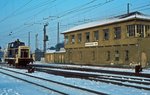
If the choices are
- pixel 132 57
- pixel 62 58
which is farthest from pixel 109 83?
pixel 62 58

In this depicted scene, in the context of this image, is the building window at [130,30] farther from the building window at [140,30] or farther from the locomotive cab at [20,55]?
the locomotive cab at [20,55]

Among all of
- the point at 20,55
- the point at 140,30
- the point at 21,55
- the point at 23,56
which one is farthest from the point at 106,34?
the point at 20,55

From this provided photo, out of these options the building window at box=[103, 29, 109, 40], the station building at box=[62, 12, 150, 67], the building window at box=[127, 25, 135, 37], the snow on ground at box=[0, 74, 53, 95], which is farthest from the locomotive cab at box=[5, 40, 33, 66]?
the snow on ground at box=[0, 74, 53, 95]

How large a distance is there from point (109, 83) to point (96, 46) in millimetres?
39478

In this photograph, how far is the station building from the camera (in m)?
48.6

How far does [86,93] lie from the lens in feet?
47.9

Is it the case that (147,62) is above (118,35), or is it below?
below

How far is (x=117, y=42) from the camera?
172 ft

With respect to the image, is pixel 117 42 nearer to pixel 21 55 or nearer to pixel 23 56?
pixel 23 56

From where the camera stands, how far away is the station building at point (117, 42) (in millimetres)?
48562

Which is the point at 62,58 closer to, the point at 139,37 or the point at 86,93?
the point at 139,37

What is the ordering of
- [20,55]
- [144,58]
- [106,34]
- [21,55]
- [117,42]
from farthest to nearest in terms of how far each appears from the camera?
[106,34] < [117,42] < [144,58] < [21,55] < [20,55]

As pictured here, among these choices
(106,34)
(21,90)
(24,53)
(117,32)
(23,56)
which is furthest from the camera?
(106,34)

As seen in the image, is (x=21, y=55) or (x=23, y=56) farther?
(x=23, y=56)
